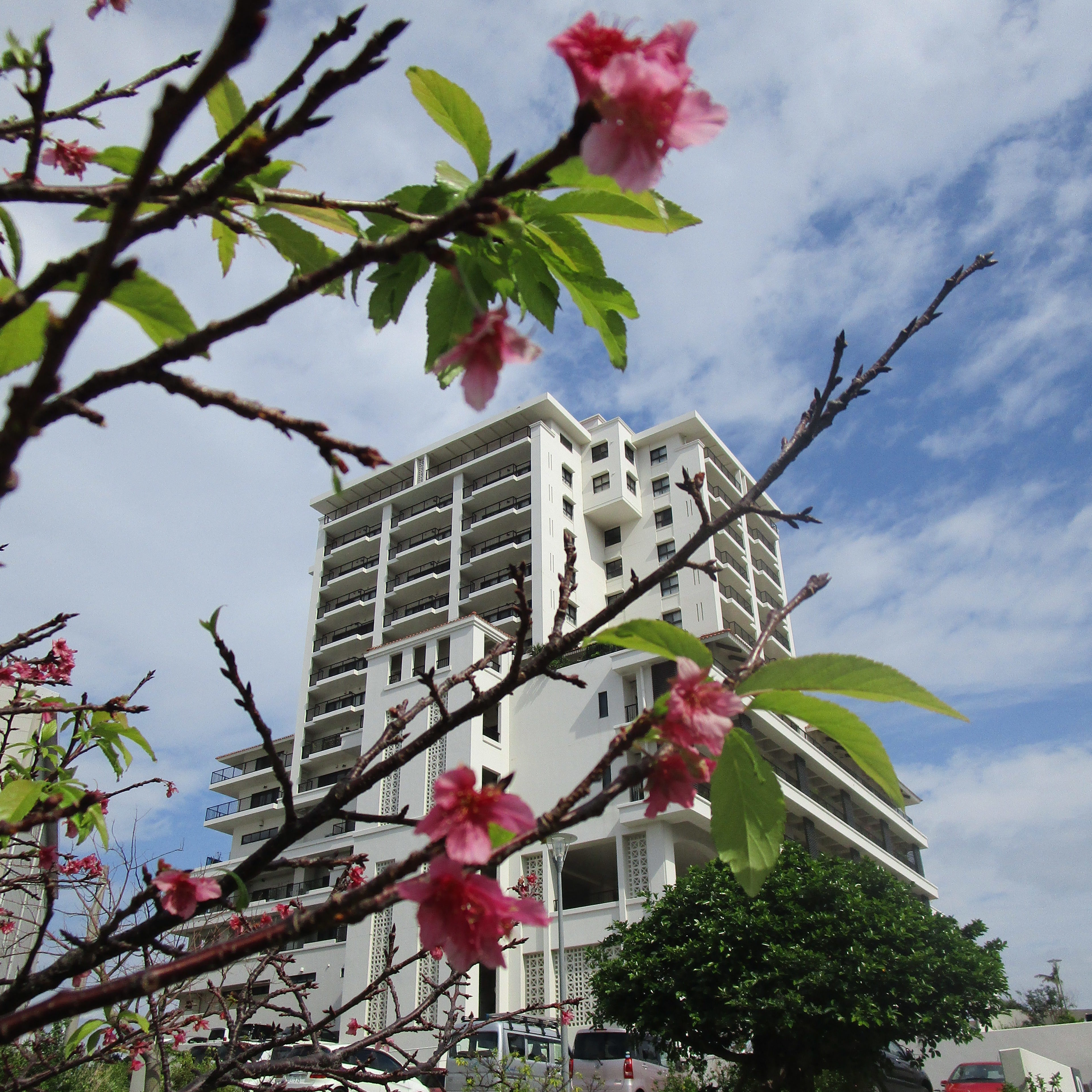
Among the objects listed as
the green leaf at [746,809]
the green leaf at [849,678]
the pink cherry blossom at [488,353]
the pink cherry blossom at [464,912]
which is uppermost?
the pink cherry blossom at [488,353]

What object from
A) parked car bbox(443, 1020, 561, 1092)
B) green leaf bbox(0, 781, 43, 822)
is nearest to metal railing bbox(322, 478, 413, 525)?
parked car bbox(443, 1020, 561, 1092)

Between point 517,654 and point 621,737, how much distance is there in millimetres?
287

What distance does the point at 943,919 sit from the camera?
15141 millimetres

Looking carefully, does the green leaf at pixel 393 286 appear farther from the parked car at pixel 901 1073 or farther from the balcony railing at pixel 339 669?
the balcony railing at pixel 339 669

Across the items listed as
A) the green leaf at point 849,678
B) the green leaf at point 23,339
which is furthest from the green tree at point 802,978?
the green leaf at point 23,339

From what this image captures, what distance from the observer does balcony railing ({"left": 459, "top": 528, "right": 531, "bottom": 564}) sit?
109 feet

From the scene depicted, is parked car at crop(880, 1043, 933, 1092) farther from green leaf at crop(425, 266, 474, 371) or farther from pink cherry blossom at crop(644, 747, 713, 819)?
green leaf at crop(425, 266, 474, 371)

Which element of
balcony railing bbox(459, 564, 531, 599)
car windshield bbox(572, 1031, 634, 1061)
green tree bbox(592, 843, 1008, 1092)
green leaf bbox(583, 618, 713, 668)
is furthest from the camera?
balcony railing bbox(459, 564, 531, 599)

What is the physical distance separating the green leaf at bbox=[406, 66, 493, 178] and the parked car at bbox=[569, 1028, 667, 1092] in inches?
605

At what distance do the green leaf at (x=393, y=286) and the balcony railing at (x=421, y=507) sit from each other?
35.3m

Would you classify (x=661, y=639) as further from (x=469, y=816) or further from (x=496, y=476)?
(x=496, y=476)

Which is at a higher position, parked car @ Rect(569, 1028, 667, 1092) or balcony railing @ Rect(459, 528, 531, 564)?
balcony railing @ Rect(459, 528, 531, 564)

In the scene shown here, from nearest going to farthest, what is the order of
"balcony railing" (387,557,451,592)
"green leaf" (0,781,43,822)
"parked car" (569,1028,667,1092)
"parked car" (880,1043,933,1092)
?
"green leaf" (0,781,43,822) < "parked car" (569,1028,667,1092) < "parked car" (880,1043,933,1092) < "balcony railing" (387,557,451,592)

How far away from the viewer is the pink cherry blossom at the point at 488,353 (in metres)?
0.79
